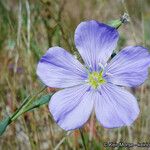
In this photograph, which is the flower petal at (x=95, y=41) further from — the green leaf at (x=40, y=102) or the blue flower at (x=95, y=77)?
the green leaf at (x=40, y=102)

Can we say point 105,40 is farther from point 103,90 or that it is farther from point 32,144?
point 32,144

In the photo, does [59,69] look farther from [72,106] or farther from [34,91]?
[34,91]

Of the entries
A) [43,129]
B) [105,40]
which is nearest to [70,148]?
[43,129]

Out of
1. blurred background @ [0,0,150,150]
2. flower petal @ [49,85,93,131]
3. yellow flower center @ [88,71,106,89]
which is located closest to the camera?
flower petal @ [49,85,93,131]

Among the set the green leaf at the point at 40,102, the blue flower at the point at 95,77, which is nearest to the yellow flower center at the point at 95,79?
the blue flower at the point at 95,77

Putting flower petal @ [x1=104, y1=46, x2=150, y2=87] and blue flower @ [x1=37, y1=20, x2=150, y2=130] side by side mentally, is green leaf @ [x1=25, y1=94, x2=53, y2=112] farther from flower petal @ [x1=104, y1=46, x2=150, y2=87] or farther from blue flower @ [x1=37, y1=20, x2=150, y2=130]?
flower petal @ [x1=104, y1=46, x2=150, y2=87]

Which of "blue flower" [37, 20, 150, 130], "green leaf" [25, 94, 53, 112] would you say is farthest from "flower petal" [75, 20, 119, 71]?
"green leaf" [25, 94, 53, 112]
